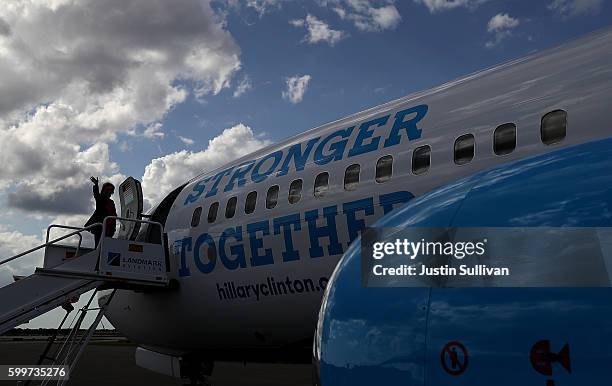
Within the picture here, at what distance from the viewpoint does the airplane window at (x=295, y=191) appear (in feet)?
33.5

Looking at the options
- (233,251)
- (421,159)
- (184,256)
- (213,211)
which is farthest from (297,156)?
(184,256)

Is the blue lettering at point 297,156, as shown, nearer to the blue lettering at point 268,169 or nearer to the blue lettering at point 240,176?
the blue lettering at point 268,169

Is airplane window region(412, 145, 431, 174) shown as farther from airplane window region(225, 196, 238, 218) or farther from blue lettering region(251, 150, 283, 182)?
airplane window region(225, 196, 238, 218)

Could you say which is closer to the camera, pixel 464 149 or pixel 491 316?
pixel 491 316

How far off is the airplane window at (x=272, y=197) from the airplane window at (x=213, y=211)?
5.51ft

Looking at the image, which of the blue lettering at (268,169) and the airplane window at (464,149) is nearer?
the airplane window at (464,149)

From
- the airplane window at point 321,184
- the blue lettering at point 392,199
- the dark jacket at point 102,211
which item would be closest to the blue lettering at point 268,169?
the airplane window at point 321,184

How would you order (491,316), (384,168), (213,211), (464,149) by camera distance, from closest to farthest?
(491,316) → (464,149) → (384,168) → (213,211)

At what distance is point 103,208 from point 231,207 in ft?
14.1

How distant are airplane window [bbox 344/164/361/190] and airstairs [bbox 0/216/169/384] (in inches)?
201

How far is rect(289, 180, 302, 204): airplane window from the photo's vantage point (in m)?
10.2

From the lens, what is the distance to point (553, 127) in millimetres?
7016

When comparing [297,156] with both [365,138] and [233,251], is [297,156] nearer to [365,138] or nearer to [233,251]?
[365,138]

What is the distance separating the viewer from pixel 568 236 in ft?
7.59
